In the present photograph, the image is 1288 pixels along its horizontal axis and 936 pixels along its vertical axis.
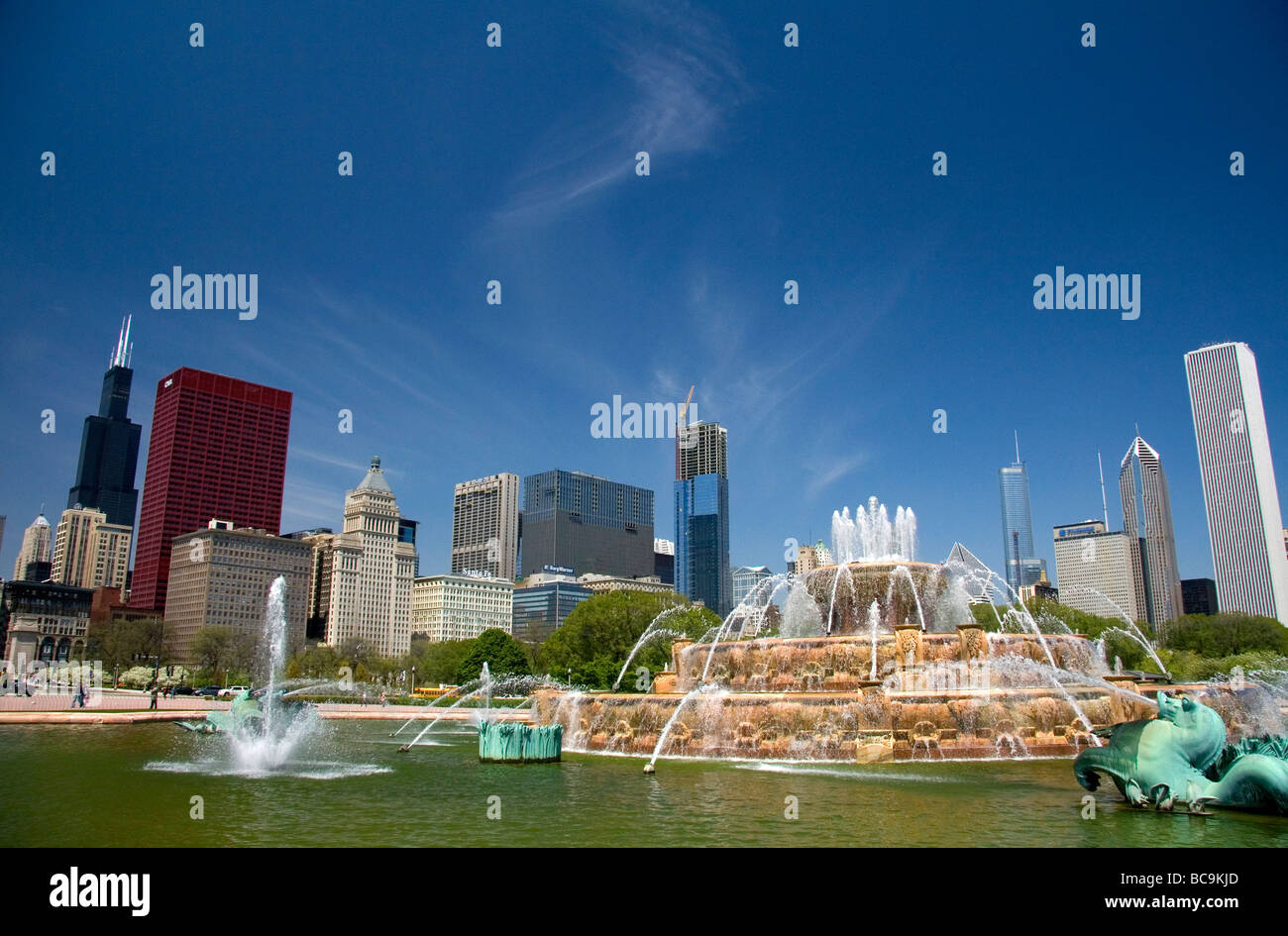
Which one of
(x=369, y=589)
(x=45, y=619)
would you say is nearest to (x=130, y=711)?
(x=45, y=619)

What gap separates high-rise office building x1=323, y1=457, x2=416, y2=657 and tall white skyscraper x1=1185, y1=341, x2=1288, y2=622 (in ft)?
522

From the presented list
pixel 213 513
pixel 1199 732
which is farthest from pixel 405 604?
pixel 1199 732

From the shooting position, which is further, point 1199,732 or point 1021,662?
point 1021,662

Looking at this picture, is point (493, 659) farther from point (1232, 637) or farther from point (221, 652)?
point (1232, 637)

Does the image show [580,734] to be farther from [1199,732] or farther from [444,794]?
[1199,732]

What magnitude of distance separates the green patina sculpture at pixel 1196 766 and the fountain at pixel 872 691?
26.4 ft

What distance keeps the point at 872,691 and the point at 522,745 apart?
31.2 feet

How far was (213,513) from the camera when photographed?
7731 inches

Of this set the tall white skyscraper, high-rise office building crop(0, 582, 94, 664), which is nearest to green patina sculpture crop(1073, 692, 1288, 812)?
the tall white skyscraper

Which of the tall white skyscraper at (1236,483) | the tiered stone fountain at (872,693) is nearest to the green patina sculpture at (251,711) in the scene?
the tiered stone fountain at (872,693)

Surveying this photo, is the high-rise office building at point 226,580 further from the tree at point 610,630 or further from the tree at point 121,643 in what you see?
the tree at point 610,630

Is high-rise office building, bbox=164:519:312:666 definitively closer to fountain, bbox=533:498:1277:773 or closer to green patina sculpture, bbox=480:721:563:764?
fountain, bbox=533:498:1277:773
